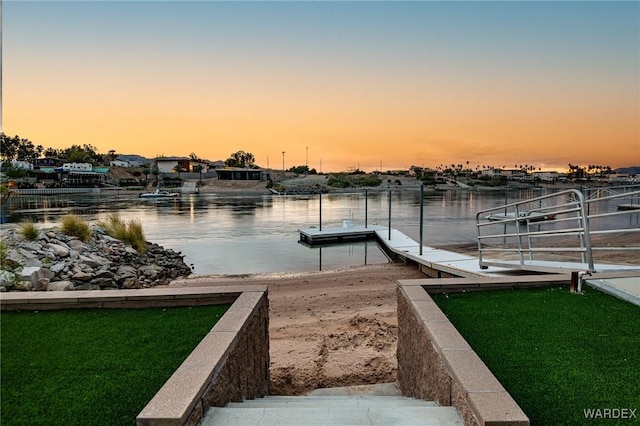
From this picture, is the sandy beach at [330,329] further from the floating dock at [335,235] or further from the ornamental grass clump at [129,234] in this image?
the floating dock at [335,235]

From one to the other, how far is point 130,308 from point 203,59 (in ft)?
55.9

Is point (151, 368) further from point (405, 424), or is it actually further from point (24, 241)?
point (24, 241)

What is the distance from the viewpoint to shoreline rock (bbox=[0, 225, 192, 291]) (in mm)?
7309

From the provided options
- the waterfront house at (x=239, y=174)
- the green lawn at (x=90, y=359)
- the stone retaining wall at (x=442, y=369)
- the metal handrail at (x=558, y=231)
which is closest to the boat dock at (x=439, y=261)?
the metal handrail at (x=558, y=231)

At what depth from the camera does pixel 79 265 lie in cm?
979

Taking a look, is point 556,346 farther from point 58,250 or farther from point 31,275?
point 58,250

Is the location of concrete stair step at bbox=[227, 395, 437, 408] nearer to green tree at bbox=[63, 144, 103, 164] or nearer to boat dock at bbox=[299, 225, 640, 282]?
boat dock at bbox=[299, 225, 640, 282]

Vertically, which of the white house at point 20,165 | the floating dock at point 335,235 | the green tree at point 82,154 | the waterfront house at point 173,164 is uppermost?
the green tree at point 82,154

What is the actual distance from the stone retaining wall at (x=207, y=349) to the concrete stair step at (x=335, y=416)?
0.48 feet

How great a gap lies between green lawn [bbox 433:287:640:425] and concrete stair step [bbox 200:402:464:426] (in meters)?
0.51

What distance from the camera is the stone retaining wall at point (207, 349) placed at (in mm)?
2072

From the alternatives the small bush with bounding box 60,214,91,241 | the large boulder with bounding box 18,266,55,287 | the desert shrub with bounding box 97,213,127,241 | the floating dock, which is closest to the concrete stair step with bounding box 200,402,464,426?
the large boulder with bounding box 18,266,55,287

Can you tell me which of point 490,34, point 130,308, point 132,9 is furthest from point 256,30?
point 130,308

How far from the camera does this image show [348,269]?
38.4 ft
